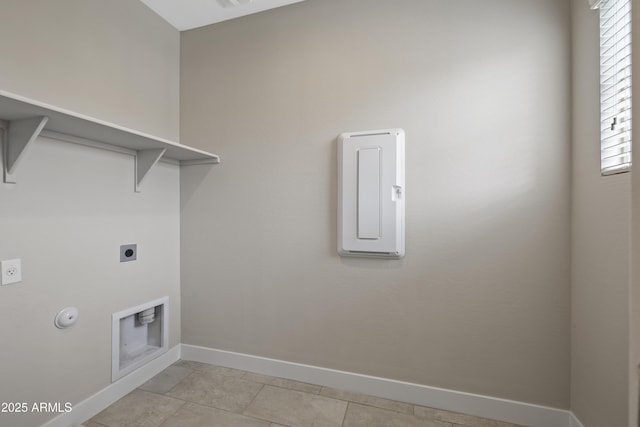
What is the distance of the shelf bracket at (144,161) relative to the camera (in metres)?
1.85

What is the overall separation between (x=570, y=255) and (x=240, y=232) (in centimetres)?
198

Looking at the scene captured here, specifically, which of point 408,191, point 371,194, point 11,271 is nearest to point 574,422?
point 408,191

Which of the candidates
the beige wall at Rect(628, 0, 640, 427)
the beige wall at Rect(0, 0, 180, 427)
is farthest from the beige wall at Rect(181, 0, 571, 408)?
the beige wall at Rect(628, 0, 640, 427)

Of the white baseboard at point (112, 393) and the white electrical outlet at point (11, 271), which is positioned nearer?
the white electrical outlet at point (11, 271)

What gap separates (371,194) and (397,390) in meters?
1.20

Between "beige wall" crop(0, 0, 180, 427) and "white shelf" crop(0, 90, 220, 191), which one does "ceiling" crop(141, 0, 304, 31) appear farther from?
"white shelf" crop(0, 90, 220, 191)

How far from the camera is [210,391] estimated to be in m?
1.85

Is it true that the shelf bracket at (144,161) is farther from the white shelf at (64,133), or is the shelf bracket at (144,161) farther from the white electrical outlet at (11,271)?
the white electrical outlet at (11,271)

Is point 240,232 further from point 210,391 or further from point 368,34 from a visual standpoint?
point 368,34

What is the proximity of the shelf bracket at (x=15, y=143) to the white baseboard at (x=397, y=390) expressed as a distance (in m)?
1.59

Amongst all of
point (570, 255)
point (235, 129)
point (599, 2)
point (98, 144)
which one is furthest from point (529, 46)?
point (98, 144)

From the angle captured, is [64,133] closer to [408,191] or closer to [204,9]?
[204,9]

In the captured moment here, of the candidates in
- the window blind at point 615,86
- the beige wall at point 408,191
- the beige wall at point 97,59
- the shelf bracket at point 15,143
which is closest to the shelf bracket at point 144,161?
the beige wall at point 97,59

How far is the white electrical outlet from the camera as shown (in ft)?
4.24
